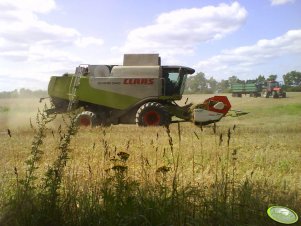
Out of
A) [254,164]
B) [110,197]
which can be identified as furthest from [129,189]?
[254,164]

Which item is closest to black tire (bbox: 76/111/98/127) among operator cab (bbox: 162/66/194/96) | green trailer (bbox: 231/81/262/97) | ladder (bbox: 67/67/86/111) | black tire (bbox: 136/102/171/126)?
ladder (bbox: 67/67/86/111)

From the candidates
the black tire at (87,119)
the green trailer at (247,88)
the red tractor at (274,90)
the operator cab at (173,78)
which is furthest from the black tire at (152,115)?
the green trailer at (247,88)

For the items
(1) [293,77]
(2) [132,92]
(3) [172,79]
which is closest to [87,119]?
(2) [132,92]

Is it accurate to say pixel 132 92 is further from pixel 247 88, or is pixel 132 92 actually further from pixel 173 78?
pixel 247 88

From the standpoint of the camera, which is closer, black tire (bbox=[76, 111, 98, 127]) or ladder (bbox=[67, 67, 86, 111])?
black tire (bbox=[76, 111, 98, 127])

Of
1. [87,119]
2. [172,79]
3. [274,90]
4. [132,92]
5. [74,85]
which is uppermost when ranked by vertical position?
[172,79]

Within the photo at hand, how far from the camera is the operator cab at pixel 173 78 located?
13.5 meters

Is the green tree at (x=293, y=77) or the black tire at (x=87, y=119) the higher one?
the green tree at (x=293, y=77)

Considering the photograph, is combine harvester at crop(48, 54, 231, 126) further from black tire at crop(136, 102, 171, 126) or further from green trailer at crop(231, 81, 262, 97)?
green trailer at crop(231, 81, 262, 97)

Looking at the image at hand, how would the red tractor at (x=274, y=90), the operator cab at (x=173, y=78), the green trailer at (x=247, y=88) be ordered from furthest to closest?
the green trailer at (x=247, y=88) → the red tractor at (x=274, y=90) → the operator cab at (x=173, y=78)

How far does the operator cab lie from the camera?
13531 mm

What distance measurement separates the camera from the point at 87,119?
1373 centimetres

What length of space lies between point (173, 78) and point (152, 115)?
5.14ft

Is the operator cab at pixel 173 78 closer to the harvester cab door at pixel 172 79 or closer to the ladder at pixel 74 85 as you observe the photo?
the harvester cab door at pixel 172 79
